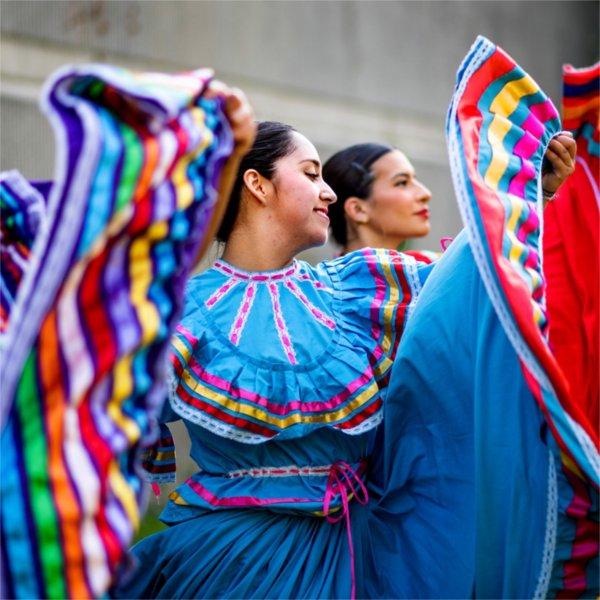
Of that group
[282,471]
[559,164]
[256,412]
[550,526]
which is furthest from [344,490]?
[559,164]

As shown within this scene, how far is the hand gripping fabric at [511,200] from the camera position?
1.76m

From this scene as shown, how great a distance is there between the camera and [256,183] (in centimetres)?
243

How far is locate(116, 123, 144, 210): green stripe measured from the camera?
1.37 meters

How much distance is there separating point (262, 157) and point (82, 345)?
1151 millimetres

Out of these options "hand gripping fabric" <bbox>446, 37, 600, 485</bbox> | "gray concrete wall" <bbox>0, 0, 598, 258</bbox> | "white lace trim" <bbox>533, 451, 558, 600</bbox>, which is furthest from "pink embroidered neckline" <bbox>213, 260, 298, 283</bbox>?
"gray concrete wall" <bbox>0, 0, 598, 258</bbox>

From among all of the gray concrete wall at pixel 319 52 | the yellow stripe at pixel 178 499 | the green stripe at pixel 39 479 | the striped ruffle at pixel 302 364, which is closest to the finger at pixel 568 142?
the striped ruffle at pixel 302 364

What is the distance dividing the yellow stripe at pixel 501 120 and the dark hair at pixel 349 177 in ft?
4.46

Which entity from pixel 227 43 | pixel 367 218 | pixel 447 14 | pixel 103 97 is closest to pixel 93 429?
pixel 103 97

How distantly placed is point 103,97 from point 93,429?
45 cm

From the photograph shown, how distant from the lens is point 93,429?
1.38 meters

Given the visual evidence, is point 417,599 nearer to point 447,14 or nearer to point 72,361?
point 72,361

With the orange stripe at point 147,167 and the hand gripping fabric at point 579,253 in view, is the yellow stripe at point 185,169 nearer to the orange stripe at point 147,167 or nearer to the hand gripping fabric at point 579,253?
the orange stripe at point 147,167

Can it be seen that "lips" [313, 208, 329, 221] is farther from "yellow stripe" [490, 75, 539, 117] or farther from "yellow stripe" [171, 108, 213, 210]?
"yellow stripe" [171, 108, 213, 210]

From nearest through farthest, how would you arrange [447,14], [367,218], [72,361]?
[72,361] < [367,218] < [447,14]
